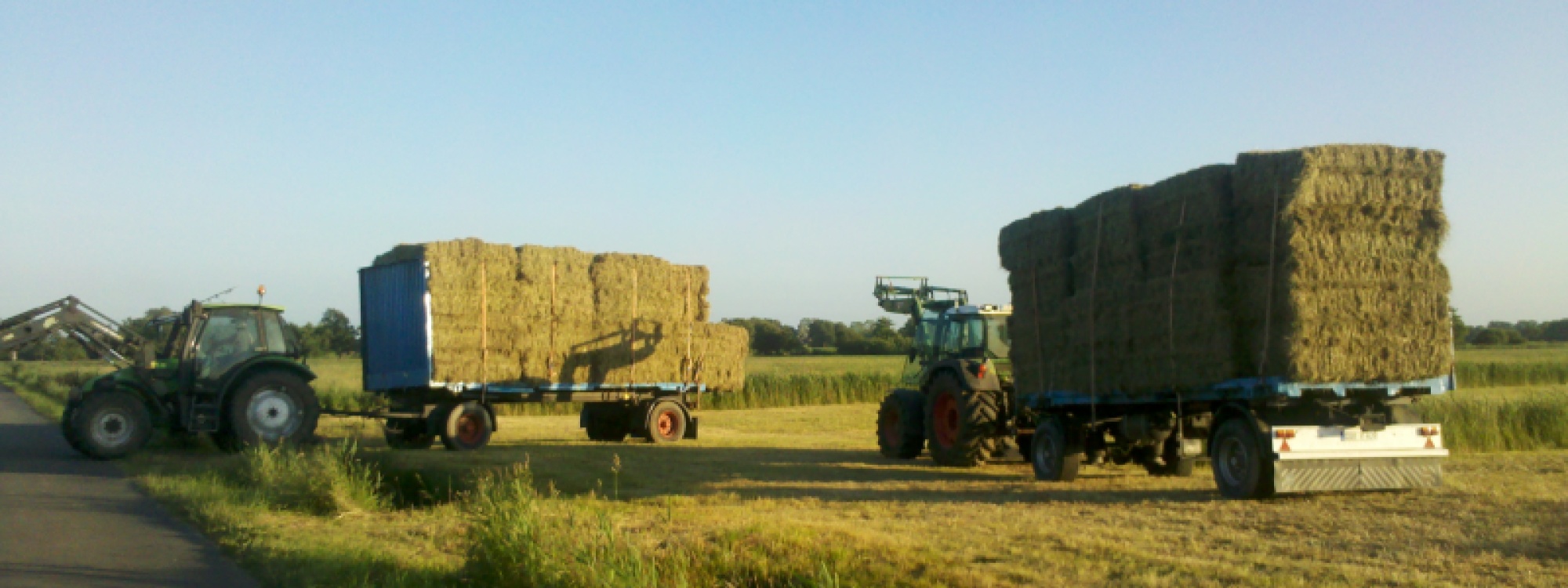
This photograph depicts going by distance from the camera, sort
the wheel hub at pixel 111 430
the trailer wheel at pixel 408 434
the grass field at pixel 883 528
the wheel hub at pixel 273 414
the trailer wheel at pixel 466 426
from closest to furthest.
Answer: the grass field at pixel 883 528 → the wheel hub at pixel 111 430 → the wheel hub at pixel 273 414 → the trailer wheel at pixel 466 426 → the trailer wheel at pixel 408 434

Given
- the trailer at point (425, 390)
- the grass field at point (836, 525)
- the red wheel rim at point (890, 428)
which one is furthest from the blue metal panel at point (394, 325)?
the red wheel rim at point (890, 428)

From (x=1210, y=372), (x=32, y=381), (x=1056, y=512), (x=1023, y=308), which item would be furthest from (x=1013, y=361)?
(x=32, y=381)

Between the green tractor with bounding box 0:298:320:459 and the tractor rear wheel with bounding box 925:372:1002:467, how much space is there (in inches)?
339

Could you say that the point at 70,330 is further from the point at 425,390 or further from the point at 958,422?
the point at 958,422

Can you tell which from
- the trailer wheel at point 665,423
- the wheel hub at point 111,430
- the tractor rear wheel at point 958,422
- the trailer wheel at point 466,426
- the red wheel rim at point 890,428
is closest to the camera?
the tractor rear wheel at point 958,422

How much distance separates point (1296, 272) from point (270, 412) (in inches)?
522

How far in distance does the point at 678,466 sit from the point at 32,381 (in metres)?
46.8

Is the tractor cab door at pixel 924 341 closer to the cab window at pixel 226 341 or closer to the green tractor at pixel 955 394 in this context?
the green tractor at pixel 955 394

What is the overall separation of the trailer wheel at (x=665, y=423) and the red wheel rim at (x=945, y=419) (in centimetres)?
622

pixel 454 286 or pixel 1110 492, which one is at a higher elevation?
pixel 454 286

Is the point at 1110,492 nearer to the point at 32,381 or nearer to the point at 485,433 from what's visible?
the point at 485,433

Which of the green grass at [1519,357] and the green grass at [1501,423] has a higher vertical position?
the green grass at [1519,357]

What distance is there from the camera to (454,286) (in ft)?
58.4

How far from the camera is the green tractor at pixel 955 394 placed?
14.6 m
